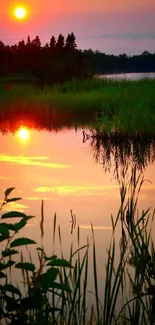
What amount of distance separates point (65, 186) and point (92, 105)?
458 inches

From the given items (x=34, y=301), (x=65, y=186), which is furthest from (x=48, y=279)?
(x=65, y=186)

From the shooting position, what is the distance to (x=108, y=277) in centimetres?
278

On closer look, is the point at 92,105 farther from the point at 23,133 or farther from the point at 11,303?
the point at 11,303

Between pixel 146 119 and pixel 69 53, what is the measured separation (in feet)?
98.0

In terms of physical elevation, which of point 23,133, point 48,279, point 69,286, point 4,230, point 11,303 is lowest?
point 23,133

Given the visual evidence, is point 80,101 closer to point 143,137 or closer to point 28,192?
point 143,137

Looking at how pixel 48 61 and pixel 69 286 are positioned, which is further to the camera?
pixel 48 61

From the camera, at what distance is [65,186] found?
23.4 ft

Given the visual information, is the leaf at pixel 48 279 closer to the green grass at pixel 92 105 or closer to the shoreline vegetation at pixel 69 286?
the shoreline vegetation at pixel 69 286

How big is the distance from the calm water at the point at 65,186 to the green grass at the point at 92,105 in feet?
2.77

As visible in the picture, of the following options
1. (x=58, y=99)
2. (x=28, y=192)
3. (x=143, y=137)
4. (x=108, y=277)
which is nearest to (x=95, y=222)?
(x=28, y=192)

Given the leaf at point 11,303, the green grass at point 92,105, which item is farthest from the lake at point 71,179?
the leaf at point 11,303

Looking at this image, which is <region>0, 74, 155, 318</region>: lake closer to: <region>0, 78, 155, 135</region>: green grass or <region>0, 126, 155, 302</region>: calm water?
<region>0, 126, 155, 302</region>: calm water

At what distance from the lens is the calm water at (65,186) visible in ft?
16.3
